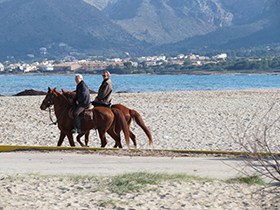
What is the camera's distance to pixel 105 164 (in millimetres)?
15703

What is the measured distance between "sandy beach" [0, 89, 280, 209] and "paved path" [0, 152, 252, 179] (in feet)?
2.32

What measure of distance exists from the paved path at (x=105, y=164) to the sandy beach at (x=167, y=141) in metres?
0.71

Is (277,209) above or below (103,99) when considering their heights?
below

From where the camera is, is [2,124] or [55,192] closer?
[55,192]

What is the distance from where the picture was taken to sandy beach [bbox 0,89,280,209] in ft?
40.4

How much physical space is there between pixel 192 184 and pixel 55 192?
206 cm

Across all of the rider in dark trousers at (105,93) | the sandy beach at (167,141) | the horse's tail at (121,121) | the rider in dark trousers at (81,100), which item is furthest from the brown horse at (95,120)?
the sandy beach at (167,141)

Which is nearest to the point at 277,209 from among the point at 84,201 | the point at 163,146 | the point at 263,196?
the point at 263,196

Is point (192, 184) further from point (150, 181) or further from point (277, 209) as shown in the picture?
point (277, 209)

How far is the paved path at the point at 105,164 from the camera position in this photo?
48.6 feet

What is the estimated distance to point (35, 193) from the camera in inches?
502

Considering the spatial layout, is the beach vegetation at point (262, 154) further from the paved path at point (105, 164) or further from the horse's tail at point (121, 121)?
the horse's tail at point (121, 121)

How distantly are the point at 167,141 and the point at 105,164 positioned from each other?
7.47 meters

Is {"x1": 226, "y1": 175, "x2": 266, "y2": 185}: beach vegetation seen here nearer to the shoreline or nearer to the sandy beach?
the sandy beach
